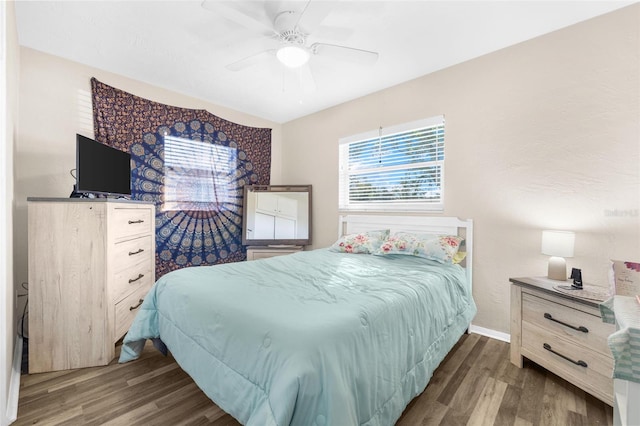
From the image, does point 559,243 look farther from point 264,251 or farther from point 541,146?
point 264,251

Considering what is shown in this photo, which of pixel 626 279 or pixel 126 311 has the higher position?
pixel 626 279

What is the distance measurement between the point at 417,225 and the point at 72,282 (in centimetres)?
297

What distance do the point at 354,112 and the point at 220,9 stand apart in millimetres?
2203

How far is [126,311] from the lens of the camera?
220cm

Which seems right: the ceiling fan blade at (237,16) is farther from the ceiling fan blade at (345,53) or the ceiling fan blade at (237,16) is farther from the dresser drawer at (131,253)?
the dresser drawer at (131,253)

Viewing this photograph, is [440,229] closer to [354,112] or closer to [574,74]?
[574,74]

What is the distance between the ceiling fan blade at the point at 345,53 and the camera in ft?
6.47

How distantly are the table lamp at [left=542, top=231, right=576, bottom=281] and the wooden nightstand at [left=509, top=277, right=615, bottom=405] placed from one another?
0.08 metres

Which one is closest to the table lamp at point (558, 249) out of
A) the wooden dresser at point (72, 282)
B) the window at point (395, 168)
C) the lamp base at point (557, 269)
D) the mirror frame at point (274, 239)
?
the lamp base at point (557, 269)

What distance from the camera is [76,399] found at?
156 cm

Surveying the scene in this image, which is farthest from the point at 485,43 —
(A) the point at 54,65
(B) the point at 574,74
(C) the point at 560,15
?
(A) the point at 54,65

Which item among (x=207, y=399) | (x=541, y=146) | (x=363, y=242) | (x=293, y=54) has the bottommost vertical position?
(x=207, y=399)

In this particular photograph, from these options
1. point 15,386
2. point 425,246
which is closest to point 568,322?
point 425,246

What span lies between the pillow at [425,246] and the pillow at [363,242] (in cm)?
13
